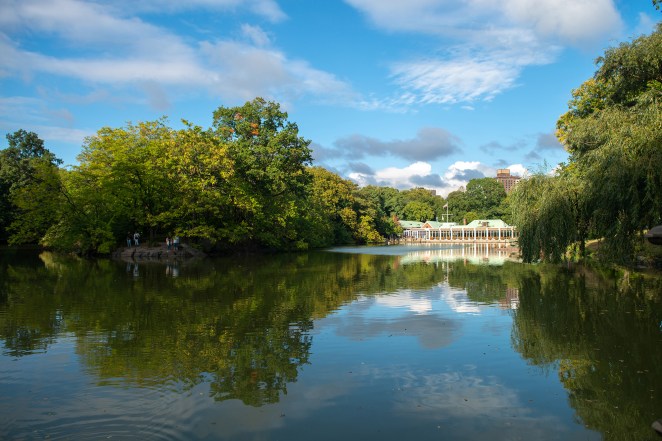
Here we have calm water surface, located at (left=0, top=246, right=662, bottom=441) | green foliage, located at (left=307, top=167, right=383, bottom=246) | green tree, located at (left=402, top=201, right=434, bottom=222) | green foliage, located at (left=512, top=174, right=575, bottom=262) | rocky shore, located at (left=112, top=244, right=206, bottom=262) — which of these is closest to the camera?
calm water surface, located at (left=0, top=246, right=662, bottom=441)

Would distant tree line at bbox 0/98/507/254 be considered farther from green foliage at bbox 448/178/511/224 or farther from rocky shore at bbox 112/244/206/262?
green foliage at bbox 448/178/511/224

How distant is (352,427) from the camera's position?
5.51m

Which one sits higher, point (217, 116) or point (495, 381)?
point (217, 116)

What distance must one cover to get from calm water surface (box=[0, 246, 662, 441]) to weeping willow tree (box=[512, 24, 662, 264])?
250cm

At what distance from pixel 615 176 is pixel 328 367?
1234 cm

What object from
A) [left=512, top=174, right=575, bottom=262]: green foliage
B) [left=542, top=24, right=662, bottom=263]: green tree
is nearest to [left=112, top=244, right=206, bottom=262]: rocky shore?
[left=512, top=174, right=575, bottom=262]: green foliage

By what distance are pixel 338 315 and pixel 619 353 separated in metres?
6.23

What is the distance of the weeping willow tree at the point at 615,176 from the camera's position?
1498 centimetres

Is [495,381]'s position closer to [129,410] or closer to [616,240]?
[129,410]

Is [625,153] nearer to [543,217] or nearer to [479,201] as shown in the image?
[543,217]

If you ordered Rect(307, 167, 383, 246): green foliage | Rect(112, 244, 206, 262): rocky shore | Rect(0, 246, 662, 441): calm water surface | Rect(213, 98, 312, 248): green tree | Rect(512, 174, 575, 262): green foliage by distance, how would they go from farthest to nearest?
Rect(307, 167, 383, 246): green foliage < Rect(213, 98, 312, 248): green tree < Rect(112, 244, 206, 262): rocky shore < Rect(512, 174, 575, 262): green foliage < Rect(0, 246, 662, 441): calm water surface

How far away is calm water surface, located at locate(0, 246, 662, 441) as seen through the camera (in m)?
5.55

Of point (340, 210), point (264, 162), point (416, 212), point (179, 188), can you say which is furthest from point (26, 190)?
point (416, 212)

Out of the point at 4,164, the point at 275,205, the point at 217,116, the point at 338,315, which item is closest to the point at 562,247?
the point at 338,315
